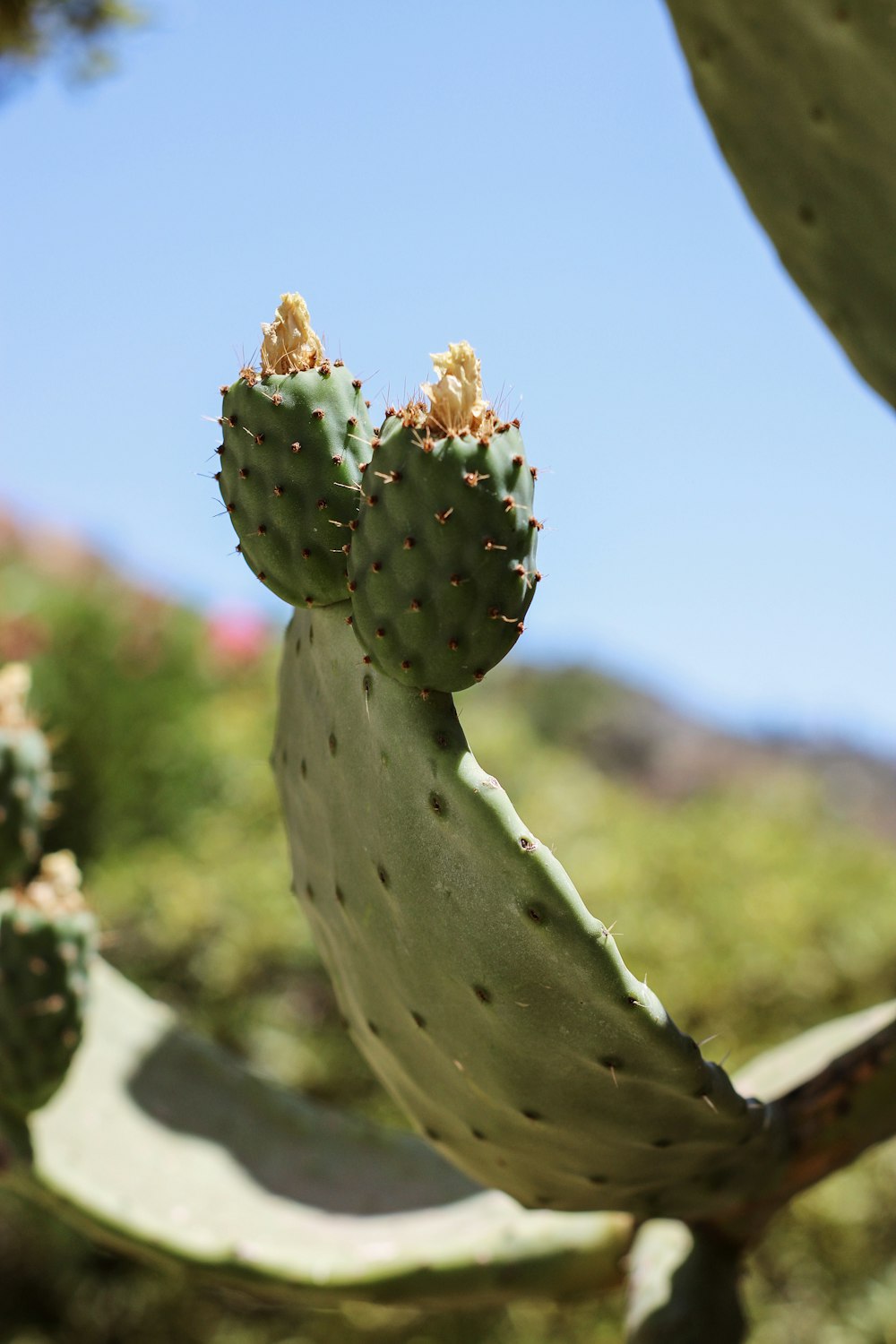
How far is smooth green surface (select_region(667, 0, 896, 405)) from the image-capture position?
4.36 ft

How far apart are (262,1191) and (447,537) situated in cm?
139

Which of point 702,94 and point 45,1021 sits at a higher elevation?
point 702,94

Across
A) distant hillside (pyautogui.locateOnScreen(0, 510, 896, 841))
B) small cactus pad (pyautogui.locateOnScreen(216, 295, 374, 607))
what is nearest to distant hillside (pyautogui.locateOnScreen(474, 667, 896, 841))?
distant hillside (pyautogui.locateOnScreen(0, 510, 896, 841))

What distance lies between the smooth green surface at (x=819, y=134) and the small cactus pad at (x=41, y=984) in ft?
4.07

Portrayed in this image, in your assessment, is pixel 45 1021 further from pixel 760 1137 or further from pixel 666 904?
pixel 666 904

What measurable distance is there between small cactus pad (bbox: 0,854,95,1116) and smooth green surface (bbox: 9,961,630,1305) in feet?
0.58

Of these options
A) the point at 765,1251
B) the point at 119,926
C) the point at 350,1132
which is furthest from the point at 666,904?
the point at 350,1132

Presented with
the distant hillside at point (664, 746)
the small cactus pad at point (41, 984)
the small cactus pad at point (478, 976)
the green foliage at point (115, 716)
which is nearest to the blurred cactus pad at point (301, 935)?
the green foliage at point (115, 716)

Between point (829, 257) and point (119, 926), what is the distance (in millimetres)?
4084

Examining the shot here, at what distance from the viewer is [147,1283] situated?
4.54m

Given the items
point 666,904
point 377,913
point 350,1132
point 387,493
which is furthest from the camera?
point 666,904

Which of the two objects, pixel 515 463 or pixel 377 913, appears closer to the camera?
Result: pixel 515 463

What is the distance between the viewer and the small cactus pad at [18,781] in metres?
1.70

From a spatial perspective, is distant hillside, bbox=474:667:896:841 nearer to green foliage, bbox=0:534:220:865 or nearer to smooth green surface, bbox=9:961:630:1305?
green foliage, bbox=0:534:220:865
